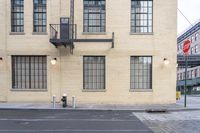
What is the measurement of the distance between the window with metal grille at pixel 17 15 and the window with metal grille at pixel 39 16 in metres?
0.98

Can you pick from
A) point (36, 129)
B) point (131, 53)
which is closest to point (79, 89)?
point (131, 53)

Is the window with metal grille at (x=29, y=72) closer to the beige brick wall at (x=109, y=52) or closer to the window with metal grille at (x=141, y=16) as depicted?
the beige brick wall at (x=109, y=52)

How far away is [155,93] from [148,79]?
3.83ft

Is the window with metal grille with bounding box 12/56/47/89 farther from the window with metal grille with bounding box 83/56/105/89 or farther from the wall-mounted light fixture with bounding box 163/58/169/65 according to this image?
the wall-mounted light fixture with bounding box 163/58/169/65

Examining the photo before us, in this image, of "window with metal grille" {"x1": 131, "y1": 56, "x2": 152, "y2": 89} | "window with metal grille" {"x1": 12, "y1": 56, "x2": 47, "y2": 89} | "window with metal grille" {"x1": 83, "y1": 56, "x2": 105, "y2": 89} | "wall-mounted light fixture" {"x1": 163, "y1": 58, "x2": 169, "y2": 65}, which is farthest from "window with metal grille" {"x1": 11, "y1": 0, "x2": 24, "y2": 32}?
"wall-mounted light fixture" {"x1": 163, "y1": 58, "x2": 169, "y2": 65}

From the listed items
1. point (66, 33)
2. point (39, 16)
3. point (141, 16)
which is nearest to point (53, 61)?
point (66, 33)

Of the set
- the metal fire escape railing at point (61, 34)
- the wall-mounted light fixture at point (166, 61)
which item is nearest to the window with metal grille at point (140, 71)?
the wall-mounted light fixture at point (166, 61)

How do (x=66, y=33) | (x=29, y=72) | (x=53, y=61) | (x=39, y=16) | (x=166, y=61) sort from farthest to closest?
(x=39, y=16) → (x=29, y=72) → (x=166, y=61) → (x=53, y=61) → (x=66, y=33)

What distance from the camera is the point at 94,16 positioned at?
25984mm

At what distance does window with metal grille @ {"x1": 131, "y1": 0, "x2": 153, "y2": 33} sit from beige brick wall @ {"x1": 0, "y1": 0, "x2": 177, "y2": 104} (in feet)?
1.45

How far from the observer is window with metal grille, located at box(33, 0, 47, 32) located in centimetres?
2592

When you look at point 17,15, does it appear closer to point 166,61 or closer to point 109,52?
point 109,52

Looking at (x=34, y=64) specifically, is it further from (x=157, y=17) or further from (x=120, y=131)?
(x=120, y=131)

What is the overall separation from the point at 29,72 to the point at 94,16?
645cm
